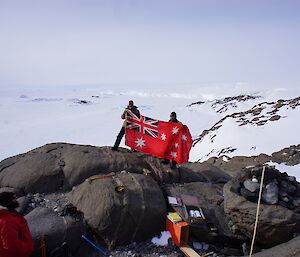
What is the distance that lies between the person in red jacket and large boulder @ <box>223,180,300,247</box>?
570cm

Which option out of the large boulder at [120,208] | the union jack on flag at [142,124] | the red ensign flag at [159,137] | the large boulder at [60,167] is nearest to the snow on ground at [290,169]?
the red ensign flag at [159,137]

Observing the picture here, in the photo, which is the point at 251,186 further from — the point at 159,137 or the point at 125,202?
the point at 159,137

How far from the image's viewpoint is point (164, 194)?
33.0 feet

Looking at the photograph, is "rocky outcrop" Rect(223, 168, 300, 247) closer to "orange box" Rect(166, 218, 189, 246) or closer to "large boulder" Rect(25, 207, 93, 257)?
"orange box" Rect(166, 218, 189, 246)

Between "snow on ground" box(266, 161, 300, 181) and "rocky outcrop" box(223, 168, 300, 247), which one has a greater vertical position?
"rocky outcrop" box(223, 168, 300, 247)

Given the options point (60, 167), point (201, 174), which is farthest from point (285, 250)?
point (60, 167)

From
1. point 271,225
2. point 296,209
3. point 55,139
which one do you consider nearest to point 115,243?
point 271,225

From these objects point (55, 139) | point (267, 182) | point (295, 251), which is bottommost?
point (55, 139)

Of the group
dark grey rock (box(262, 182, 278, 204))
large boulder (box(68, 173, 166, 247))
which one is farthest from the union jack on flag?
dark grey rock (box(262, 182, 278, 204))

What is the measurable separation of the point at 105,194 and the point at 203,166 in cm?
542

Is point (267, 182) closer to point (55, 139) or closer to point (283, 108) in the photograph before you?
point (283, 108)

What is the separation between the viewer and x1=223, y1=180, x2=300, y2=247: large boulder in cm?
856

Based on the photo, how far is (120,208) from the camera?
8922 mm

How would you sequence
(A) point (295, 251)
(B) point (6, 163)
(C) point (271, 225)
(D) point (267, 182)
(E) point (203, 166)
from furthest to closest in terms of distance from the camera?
(E) point (203, 166) → (B) point (6, 163) → (D) point (267, 182) → (C) point (271, 225) → (A) point (295, 251)
